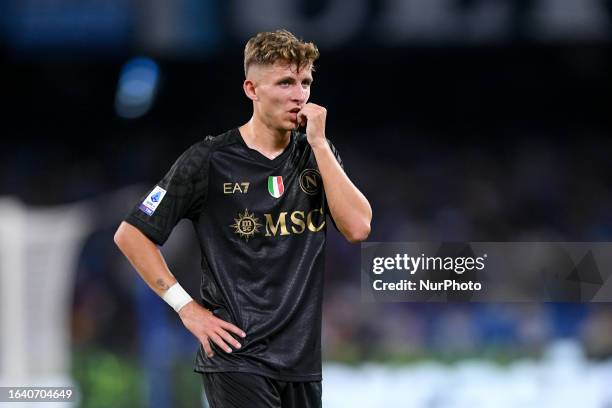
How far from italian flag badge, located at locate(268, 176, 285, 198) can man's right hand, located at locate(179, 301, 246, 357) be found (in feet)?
1.41

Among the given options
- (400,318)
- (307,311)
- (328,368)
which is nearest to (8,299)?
(328,368)

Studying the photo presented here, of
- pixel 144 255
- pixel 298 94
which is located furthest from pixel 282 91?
pixel 144 255

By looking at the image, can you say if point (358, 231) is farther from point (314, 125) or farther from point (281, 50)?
point (281, 50)

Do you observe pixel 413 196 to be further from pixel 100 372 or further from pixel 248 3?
pixel 100 372

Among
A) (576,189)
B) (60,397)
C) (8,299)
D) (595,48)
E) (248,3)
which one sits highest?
(248,3)

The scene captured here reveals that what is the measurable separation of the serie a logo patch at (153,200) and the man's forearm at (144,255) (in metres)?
0.08

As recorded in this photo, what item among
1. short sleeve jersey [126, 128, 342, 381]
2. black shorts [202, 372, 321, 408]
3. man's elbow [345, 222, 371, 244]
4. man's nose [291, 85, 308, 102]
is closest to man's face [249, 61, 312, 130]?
man's nose [291, 85, 308, 102]

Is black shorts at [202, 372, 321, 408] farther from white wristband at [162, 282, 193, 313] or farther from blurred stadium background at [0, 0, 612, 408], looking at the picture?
blurred stadium background at [0, 0, 612, 408]

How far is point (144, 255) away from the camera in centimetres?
321

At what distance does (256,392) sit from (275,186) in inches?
25.5

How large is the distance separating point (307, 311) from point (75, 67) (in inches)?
106

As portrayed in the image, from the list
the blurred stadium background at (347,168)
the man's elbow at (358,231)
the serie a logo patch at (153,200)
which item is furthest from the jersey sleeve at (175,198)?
the blurred stadium background at (347,168)

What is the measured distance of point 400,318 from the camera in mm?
5223

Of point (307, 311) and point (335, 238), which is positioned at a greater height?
point (335, 238)
